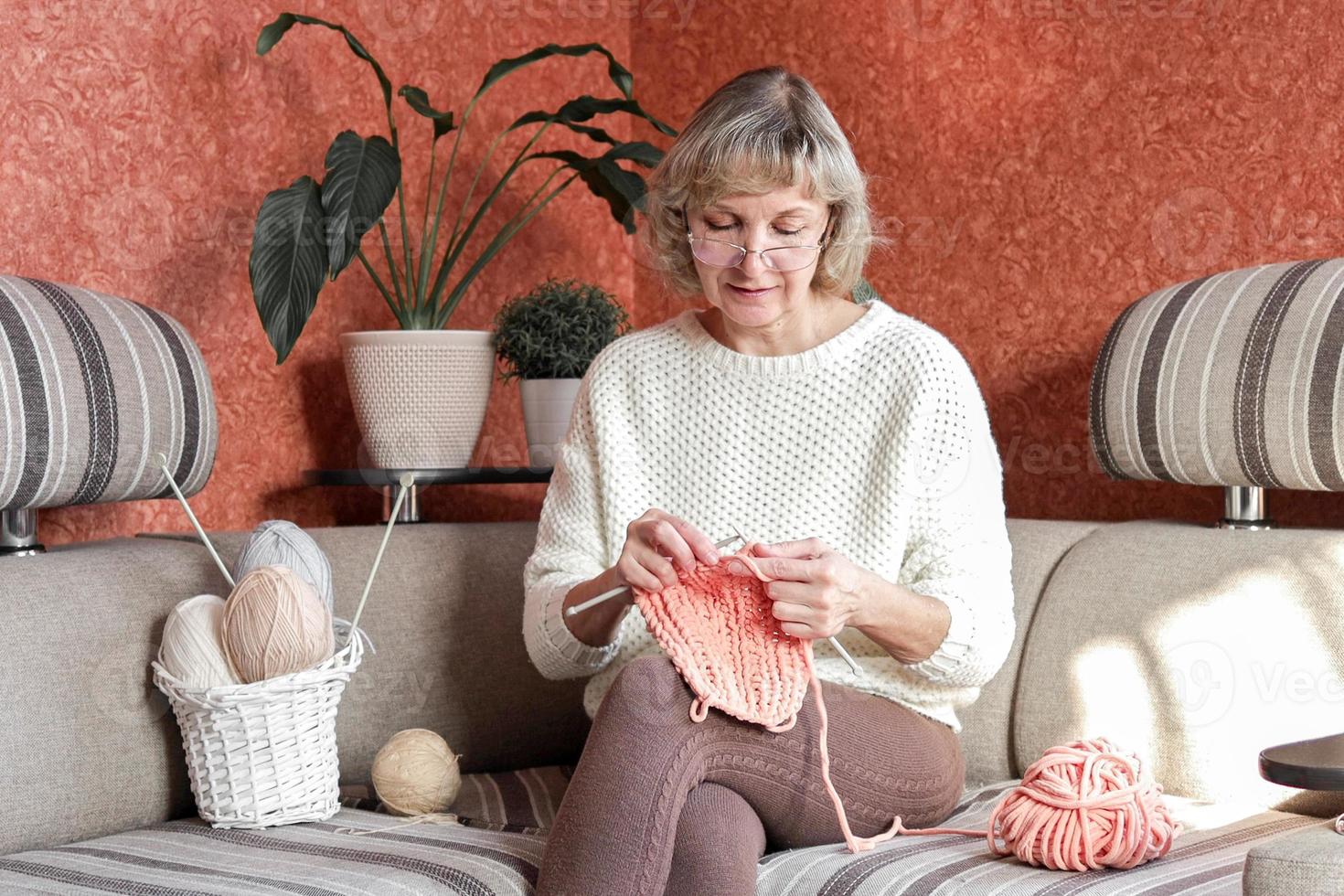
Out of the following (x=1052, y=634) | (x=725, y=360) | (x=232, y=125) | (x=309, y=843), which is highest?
(x=232, y=125)

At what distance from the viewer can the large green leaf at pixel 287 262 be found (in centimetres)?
182

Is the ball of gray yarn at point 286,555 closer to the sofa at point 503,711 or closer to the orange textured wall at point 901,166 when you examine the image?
the sofa at point 503,711

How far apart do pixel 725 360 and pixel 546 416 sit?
0.57 meters

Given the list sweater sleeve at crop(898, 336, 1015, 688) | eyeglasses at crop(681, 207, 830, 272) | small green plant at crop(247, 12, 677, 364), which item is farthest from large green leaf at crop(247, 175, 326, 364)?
sweater sleeve at crop(898, 336, 1015, 688)

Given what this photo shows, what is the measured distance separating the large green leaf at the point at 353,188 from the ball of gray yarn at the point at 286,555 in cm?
47

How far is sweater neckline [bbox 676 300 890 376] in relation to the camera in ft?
4.98

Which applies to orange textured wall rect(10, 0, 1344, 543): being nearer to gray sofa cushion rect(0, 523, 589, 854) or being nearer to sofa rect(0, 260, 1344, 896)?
sofa rect(0, 260, 1344, 896)

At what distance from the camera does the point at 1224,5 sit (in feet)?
5.95

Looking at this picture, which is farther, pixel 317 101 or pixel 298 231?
pixel 317 101

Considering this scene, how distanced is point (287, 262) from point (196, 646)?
0.64m

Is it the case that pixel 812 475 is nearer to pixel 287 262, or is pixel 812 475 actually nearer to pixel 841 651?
pixel 841 651

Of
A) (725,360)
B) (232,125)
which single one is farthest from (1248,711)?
(232,125)

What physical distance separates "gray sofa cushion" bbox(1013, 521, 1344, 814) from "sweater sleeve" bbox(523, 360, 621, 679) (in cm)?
53

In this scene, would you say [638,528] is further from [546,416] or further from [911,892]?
[546,416]
